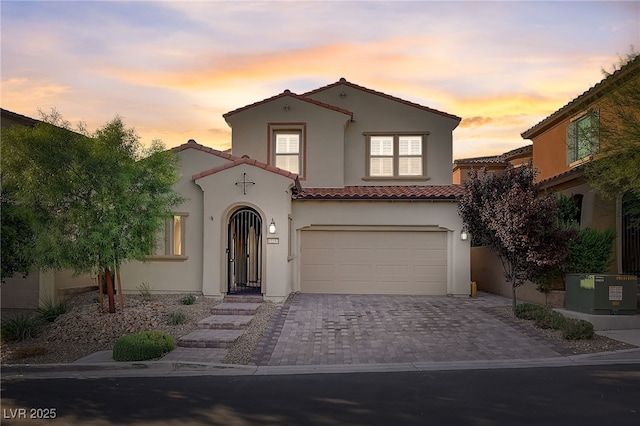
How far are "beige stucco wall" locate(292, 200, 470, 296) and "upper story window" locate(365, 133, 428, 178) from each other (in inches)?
104

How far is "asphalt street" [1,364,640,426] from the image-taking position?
6.32 meters

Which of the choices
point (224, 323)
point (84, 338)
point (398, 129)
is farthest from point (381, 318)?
point (398, 129)

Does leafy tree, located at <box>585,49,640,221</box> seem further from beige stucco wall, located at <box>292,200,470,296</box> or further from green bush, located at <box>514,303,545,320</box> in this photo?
beige stucco wall, located at <box>292,200,470,296</box>

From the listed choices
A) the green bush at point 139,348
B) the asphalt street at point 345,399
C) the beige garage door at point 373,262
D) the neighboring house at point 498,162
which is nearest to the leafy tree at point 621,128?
the asphalt street at point 345,399

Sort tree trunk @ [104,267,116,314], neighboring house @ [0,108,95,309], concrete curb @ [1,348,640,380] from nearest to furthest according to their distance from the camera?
1. concrete curb @ [1,348,640,380]
2. tree trunk @ [104,267,116,314]
3. neighboring house @ [0,108,95,309]

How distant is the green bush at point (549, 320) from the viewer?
11406 millimetres

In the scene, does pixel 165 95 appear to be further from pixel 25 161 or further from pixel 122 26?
pixel 25 161

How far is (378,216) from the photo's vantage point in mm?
17375

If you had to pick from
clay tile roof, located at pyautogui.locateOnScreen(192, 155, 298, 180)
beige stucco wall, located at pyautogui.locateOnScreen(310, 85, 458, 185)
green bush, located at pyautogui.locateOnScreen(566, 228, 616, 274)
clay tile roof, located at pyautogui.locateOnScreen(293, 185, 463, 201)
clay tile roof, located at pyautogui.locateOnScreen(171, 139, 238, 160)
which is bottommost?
green bush, located at pyautogui.locateOnScreen(566, 228, 616, 274)

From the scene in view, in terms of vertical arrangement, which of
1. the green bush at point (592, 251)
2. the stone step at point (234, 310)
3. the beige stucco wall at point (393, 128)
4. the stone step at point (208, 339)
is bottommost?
the stone step at point (208, 339)

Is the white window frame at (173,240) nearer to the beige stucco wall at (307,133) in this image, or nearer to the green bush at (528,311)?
the beige stucco wall at (307,133)

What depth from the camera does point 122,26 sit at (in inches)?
474

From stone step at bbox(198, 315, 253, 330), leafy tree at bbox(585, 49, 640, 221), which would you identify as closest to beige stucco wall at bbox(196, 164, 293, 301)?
stone step at bbox(198, 315, 253, 330)

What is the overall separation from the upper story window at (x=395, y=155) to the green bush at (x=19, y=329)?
1266cm
